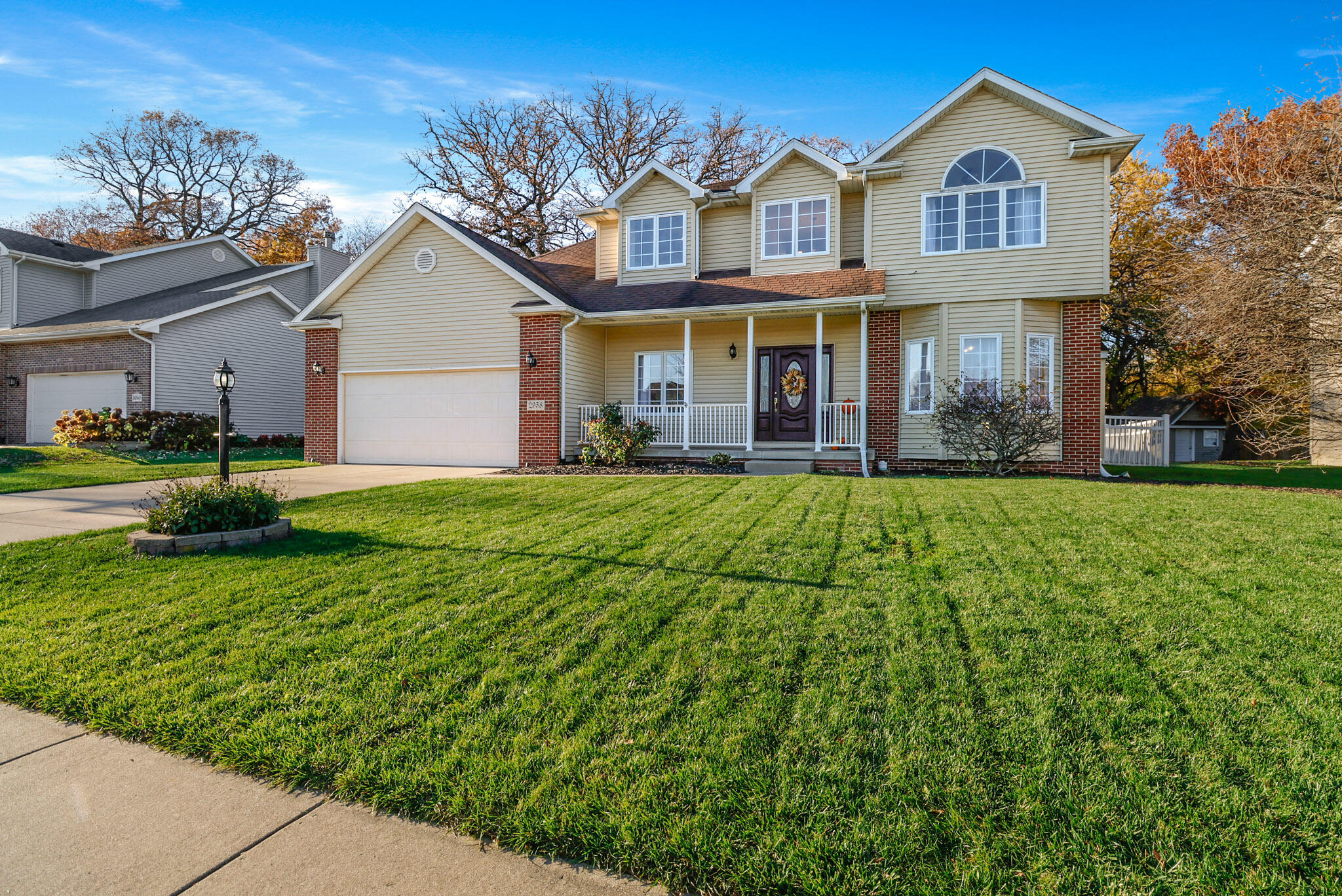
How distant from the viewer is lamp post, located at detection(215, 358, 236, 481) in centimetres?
677

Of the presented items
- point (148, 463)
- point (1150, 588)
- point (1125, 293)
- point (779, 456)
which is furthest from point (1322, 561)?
point (1125, 293)

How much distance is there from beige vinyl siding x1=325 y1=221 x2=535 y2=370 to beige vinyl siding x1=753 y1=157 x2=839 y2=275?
5.01 m

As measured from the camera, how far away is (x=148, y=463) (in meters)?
13.6

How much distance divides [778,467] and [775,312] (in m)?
3.03

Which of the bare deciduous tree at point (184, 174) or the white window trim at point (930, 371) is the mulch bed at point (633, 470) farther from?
the bare deciduous tree at point (184, 174)

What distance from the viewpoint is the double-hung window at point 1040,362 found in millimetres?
12617

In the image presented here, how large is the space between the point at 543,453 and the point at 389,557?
8.04 meters

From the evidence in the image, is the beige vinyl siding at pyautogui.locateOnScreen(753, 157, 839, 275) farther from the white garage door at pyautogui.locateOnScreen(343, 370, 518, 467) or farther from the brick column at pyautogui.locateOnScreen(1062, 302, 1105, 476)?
the white garage door at pyautogui.locateOnScreen(343, 370, 518, 467)

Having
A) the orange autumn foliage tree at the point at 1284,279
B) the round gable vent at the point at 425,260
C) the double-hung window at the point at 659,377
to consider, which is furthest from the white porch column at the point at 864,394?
the round gable vent at the point at 425,260

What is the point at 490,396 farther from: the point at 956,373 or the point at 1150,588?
the point at 1150,588

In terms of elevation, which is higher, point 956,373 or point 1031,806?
point 956,373

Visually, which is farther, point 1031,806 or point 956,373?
point 956,373

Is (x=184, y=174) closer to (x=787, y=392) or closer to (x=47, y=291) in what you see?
(x=47, y=291)

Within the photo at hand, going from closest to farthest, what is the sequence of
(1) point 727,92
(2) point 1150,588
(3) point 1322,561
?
(2) point 1150,588, (3) point 1322,561, (1) point 727,92
